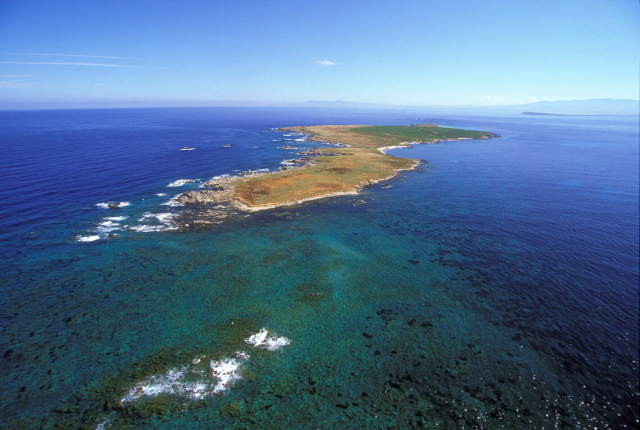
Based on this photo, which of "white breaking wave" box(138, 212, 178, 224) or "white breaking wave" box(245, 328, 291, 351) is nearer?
"white breaking wave" box(245, 328, 291, 351)

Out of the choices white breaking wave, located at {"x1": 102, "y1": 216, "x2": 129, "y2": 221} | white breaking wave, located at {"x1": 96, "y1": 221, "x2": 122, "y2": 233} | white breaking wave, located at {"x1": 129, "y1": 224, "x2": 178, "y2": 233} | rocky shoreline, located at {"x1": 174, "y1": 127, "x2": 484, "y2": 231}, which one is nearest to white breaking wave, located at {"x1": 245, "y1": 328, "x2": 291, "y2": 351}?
rocky shoreline, located at {"x1": 174, "y1": 127, "x2": 484, "y2": 231}

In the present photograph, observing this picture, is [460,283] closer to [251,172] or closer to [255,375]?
[255,375]

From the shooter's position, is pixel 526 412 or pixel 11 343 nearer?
pixel 526 412

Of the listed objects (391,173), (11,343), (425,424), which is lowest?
(425,424)

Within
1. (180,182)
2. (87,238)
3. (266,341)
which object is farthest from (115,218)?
(266,341)

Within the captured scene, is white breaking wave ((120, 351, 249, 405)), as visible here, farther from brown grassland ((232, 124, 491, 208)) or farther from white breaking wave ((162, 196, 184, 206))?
white breaking wave ((162, 196, 184, 206))

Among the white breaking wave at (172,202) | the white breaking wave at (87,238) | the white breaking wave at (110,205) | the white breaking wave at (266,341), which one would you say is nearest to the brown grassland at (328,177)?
the white breaking wave at (172,202)

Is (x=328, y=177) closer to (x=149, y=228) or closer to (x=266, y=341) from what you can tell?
(x=149, y=228)

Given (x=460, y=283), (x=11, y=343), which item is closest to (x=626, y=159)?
(x=460, y=283)
